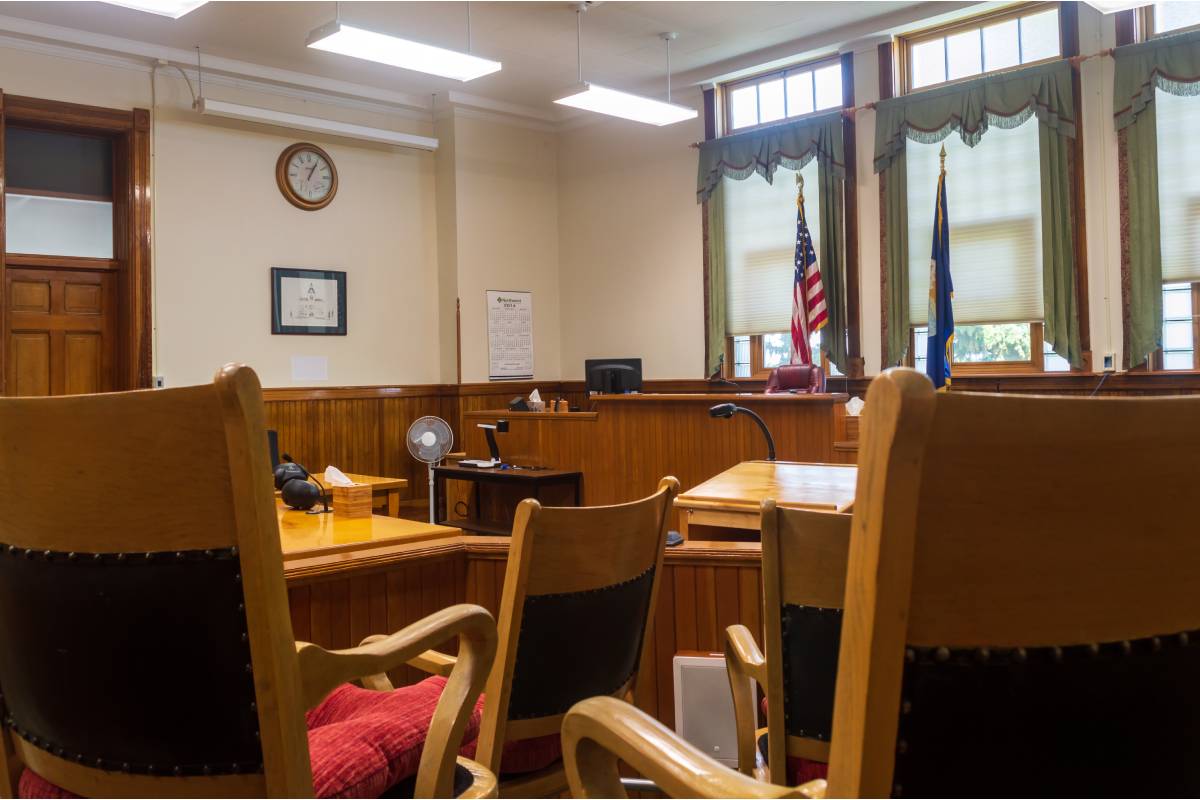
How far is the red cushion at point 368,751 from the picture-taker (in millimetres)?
1028

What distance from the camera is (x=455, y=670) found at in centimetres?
118

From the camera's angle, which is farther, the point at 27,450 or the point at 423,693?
the point at 423,693

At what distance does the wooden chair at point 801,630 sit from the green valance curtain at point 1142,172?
5.34 metres

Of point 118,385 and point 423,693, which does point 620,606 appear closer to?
point 423,693

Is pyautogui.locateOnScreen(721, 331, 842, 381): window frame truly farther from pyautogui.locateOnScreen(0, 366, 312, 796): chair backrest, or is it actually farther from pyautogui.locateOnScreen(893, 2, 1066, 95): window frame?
pyautogui.locateOnScreen(0, 366, 312, 796): chair backrest

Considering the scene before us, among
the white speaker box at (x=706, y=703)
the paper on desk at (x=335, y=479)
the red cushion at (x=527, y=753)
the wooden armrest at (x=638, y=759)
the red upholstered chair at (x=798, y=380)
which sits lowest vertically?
the white speaker box at (x=706, y=703)

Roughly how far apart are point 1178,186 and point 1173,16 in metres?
1.06

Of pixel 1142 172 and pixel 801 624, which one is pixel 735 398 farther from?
pixel 801 624

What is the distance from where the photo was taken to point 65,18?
6137mm

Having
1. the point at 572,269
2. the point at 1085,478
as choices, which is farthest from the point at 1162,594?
the point at 572,269

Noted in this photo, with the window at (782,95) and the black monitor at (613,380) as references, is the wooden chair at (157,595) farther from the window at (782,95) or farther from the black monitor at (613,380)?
the window at (782,95)

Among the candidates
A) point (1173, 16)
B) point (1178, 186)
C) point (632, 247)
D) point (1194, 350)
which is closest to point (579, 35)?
point (632, 247)

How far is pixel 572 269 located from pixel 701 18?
9.63 feet

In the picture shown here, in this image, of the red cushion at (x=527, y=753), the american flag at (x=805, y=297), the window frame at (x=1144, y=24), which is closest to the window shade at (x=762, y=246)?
the american flag at (x=805, y=297)
